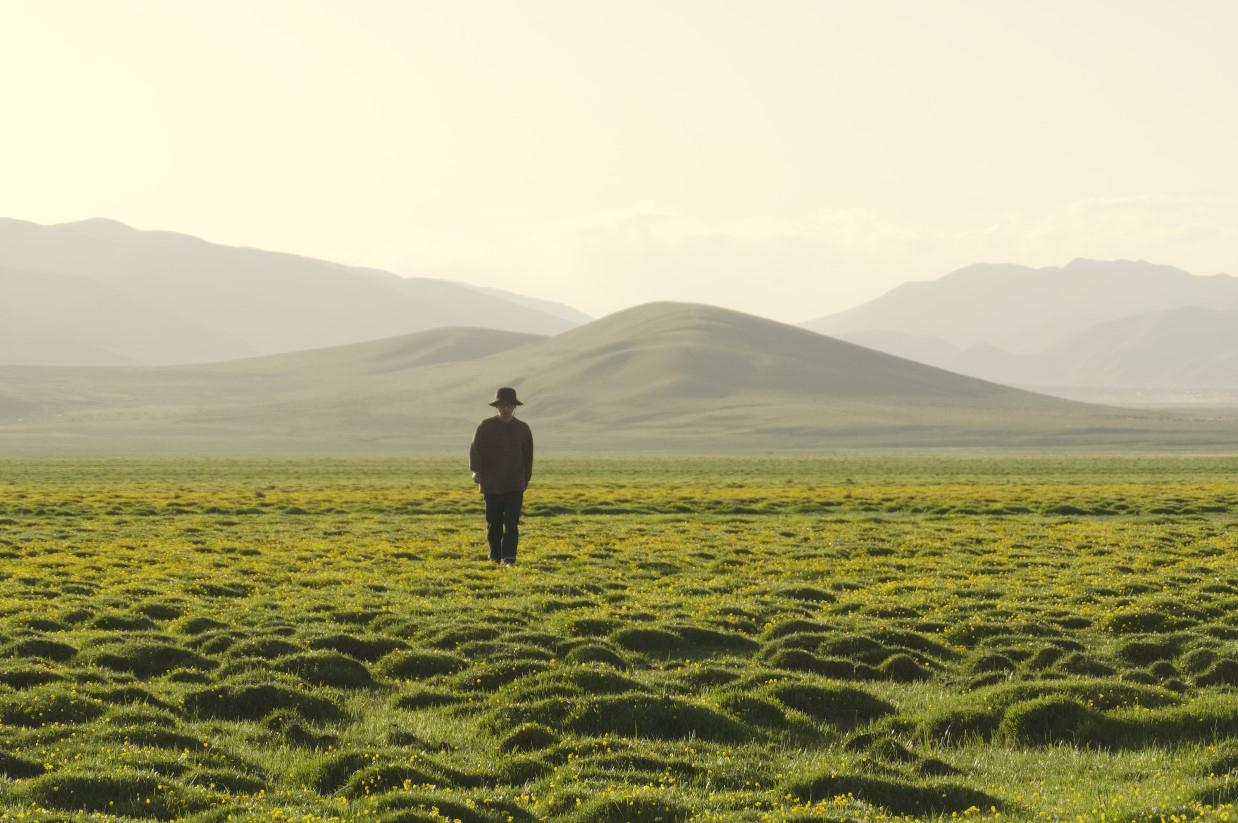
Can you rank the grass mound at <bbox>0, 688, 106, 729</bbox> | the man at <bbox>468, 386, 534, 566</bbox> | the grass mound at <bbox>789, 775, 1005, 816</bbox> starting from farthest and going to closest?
the man at <bbox>468, 386, 534, 566</bbox> → the grass mound at <bbox>0, 688, 106, 729</bbox> → the grass mound at <bbox>789, 775, 1005, 816</bbox>

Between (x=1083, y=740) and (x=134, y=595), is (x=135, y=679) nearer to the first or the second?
(x=134, y=595)

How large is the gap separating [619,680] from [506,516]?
1160cm

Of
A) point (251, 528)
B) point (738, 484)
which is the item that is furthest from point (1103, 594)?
point (738, 484)

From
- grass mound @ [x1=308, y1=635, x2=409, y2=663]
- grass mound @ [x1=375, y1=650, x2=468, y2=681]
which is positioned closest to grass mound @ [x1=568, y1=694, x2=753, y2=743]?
grass mound @ [x1=375, y1=650, x2=468, y2=681]

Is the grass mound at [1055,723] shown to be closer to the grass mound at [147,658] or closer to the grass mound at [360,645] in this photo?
the grass mound at [360,645]

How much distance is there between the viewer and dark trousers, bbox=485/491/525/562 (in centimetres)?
2500

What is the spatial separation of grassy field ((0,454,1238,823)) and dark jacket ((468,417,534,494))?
1804mm

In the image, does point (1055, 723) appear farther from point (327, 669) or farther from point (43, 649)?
point (43, 649)

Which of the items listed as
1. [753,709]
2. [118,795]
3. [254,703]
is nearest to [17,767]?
[118,795]

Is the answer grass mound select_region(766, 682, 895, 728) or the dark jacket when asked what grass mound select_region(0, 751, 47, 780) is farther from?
the dark jacket

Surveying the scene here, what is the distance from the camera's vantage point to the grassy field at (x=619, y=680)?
10.3m

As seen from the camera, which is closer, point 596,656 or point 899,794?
point 899,794

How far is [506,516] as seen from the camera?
25.5m

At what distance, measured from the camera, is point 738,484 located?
70750 mm
